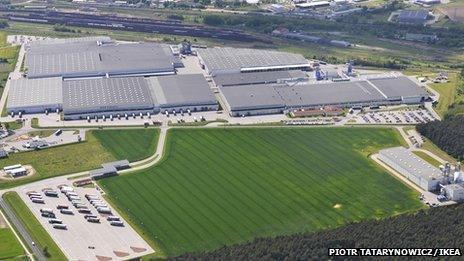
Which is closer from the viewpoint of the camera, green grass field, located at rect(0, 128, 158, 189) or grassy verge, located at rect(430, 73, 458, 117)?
green grass field, located at rect(0, 128, 158, 189)

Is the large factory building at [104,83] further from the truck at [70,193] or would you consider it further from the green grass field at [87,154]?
the truck at [70,193]

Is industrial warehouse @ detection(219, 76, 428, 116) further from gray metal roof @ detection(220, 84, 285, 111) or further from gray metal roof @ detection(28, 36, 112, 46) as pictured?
gray metal roof @ detection(28, 36, 112, 46)

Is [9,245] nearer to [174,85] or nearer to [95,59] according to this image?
[174,85]

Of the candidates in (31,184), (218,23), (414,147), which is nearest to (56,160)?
(31,184)

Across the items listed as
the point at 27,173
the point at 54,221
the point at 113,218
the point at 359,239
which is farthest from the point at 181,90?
Result: the point at 359,239

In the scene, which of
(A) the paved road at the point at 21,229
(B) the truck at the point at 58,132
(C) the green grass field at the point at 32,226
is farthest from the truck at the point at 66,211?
(B) the truck at the point at 58,132

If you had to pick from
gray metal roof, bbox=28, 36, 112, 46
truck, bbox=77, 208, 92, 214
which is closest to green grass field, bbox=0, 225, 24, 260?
truck, bbox=77, 208, 92, 214
